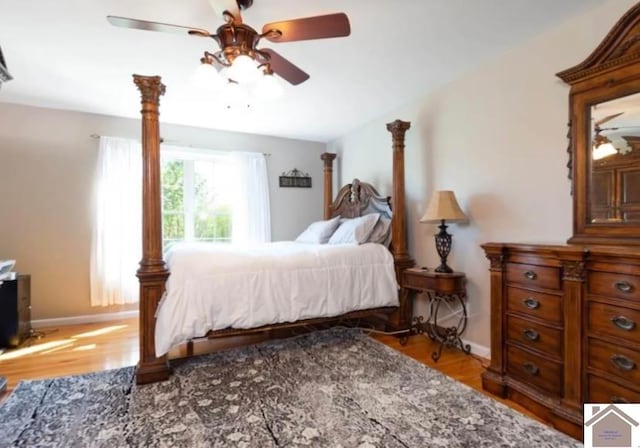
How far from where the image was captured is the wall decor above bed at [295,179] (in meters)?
4.99

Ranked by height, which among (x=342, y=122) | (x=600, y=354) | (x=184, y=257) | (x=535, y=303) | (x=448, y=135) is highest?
(x=342, y=122)

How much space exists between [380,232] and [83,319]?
3.46 metres

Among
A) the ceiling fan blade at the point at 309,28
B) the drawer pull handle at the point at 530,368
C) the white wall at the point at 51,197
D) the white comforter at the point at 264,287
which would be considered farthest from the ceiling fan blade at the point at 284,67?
the white wall at the point at 51,197

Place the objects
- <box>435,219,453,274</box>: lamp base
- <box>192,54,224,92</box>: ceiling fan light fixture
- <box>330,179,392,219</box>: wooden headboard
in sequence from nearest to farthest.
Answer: <box>192,54,224,92</box>: ceiling fan light fixture → <box>435,219,453,274</box>: lamp base → <box>330,179,392,219</box>: wooden headboard

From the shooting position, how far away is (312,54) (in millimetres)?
2574

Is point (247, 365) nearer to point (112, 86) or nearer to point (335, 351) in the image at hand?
point (335, 351)

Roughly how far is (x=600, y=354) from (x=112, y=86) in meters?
4.08

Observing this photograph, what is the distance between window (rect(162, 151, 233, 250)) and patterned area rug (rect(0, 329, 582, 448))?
2.22 metres

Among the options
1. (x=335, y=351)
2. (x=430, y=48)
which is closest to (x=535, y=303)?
(x=335, y=351)

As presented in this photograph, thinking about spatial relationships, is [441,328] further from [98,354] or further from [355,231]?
[98,354]

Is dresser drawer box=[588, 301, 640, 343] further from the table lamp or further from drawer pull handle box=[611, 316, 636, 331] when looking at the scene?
the table lamp

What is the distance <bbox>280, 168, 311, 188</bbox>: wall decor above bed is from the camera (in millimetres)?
4988

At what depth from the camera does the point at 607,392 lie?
162 cm

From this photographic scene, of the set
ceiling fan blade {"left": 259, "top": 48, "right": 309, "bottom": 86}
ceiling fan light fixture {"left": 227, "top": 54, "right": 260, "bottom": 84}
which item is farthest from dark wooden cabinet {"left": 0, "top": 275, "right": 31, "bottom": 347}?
ceiling fan blade {"left": 259, "top": 48, "right": 309, "bottom": 86}
